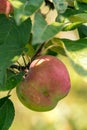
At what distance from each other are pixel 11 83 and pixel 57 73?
Result: 0.43 feet

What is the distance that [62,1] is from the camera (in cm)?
123

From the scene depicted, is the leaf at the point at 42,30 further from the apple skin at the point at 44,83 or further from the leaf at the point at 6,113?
the leaf at the point at 6,113

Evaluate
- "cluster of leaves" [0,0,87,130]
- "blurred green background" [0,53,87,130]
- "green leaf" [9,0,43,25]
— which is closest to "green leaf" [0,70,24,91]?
"cluster of leaves" [0,0,87,130]

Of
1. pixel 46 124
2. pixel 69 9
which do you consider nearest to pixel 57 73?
pixel 69 9

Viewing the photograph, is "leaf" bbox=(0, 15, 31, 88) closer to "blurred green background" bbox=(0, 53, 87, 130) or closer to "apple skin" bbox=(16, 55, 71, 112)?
"apple skin" bbox=(16, 55, 71, 112)

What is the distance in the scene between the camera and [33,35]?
108 centimetres

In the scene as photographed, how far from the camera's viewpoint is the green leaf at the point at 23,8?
3.60 ft

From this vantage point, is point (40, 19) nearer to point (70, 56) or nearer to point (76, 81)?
point (70, 56)

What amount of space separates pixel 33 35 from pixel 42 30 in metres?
0.04

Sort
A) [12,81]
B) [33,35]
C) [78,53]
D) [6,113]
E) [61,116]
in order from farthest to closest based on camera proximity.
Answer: [61,116], [6,113], [12,81], [78,53], [33,35]

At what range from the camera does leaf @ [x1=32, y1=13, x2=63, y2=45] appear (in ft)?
3.56

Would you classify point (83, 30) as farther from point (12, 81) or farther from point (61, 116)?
point (61, 116)

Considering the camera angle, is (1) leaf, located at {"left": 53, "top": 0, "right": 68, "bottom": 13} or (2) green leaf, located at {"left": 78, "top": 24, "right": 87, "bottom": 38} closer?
(1) leaf, located at {"left": 53, "top": 0, "right": 68, "bottom": 13}

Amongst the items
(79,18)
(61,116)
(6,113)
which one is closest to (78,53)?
(79,18)
